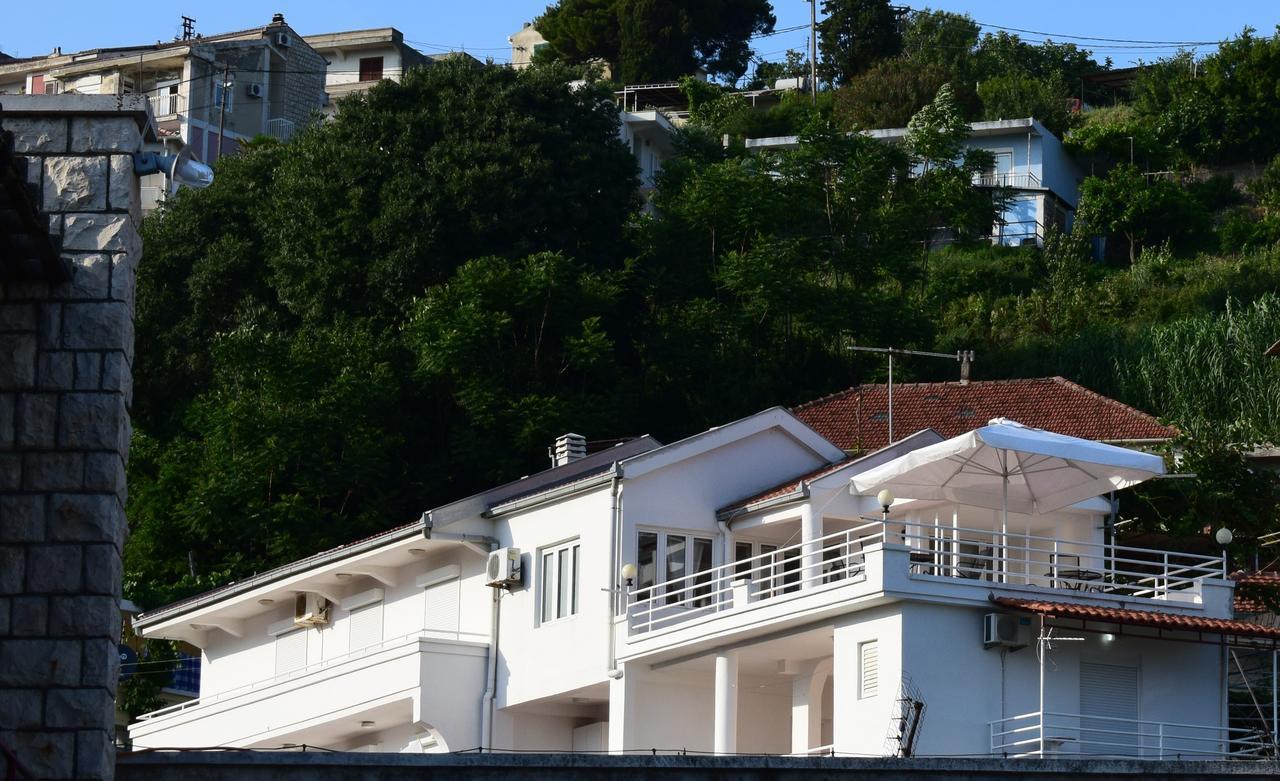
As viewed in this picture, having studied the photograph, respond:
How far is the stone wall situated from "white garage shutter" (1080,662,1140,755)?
16.1m

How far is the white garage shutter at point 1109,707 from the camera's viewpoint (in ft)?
88.2

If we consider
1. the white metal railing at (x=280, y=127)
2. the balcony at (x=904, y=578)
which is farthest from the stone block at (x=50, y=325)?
the white metal railing at (x=280, y=127)

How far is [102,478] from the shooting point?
14.1 m

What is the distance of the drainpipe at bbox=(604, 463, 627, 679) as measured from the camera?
2991cm

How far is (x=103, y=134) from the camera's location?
47.8 feet

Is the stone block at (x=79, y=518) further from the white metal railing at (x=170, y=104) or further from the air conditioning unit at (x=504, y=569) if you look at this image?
the white metal railing at (x=170, y=104)

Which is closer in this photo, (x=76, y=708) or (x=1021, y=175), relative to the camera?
(x=76, y=708)

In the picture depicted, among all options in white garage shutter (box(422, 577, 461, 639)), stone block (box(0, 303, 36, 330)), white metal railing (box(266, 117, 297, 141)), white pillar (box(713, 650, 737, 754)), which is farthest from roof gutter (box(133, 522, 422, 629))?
white metal railing (box(266, 117, 297, 141))

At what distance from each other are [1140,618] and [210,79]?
181ft

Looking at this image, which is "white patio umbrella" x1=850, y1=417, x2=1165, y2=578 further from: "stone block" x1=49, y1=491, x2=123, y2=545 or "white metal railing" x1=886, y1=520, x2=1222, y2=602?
"stone block" x1=49, y1=491, x2=123, y2=545

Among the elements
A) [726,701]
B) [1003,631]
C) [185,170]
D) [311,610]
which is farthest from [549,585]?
[185,170]

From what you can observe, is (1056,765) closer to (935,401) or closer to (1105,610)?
(1105,610)

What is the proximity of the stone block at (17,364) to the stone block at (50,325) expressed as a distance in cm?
11

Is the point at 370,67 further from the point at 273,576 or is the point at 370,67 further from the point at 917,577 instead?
the point at 917,577
